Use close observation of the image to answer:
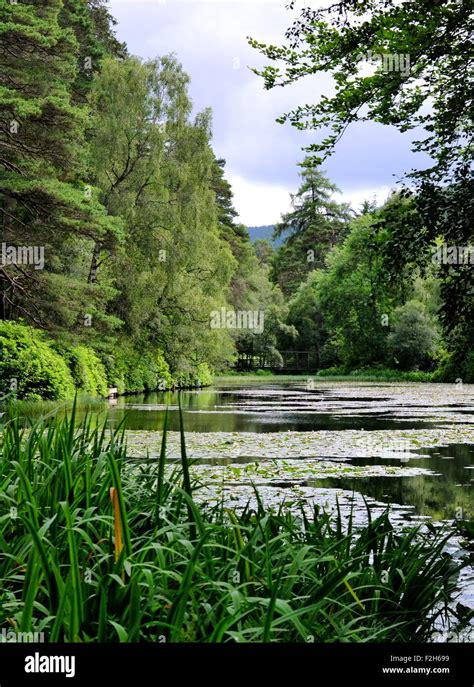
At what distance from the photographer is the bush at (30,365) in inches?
618

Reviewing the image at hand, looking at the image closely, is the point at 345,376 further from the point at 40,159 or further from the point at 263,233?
the point at 40,159

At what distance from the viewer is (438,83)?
5.58 meters

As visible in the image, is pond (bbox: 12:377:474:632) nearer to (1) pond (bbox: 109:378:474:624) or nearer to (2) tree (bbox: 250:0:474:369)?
(1) pond (bbox: 109:378:474:624)

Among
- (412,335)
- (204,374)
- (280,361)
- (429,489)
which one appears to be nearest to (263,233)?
(280,361)

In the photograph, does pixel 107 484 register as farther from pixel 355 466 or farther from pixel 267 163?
pixel 355 466

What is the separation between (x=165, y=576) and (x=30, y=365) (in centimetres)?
1430

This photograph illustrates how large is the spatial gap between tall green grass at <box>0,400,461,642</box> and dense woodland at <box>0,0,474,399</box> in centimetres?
211

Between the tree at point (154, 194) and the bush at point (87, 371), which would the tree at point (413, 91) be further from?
the tree at point (154, 194)

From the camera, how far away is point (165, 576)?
2.41m

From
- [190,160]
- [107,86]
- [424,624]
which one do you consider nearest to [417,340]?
[190,160]

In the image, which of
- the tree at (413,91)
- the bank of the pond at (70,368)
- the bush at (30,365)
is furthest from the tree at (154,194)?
the tree at (413,91)

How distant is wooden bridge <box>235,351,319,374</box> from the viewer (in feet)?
144

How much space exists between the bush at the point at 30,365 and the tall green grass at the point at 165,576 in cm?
1250

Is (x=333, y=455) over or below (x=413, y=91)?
below
